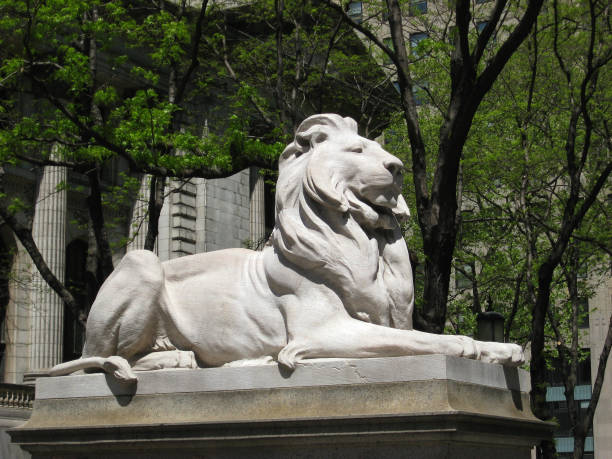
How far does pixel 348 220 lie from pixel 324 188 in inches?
12.4

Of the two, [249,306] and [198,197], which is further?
[198,197]

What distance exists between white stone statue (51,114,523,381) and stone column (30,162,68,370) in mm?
23829

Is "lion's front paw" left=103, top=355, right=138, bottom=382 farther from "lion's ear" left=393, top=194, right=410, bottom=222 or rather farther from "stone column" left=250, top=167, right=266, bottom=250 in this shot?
"stone column" left=250, top=167, right=266, bottom=250

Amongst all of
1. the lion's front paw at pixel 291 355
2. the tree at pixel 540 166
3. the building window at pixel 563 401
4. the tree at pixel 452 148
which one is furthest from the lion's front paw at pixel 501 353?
the building window at pixel 563 401

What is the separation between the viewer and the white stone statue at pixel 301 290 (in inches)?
300

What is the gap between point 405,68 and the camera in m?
15.6

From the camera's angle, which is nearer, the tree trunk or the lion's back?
the lion's back

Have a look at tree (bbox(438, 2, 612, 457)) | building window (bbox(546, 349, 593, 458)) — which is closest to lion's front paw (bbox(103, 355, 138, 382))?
tree (bbox(438, 2, 612, 457))

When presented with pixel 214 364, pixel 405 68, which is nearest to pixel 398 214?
pixel 214 364

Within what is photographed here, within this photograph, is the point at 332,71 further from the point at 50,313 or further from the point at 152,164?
the point at 152,164

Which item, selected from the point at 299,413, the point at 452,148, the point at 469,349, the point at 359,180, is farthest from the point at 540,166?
the point at 299,413

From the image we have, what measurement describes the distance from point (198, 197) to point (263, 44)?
12.9 m

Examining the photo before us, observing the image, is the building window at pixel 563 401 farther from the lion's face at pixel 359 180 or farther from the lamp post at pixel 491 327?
the lion's face at pixel 359 180

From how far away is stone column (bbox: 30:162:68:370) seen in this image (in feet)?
104
